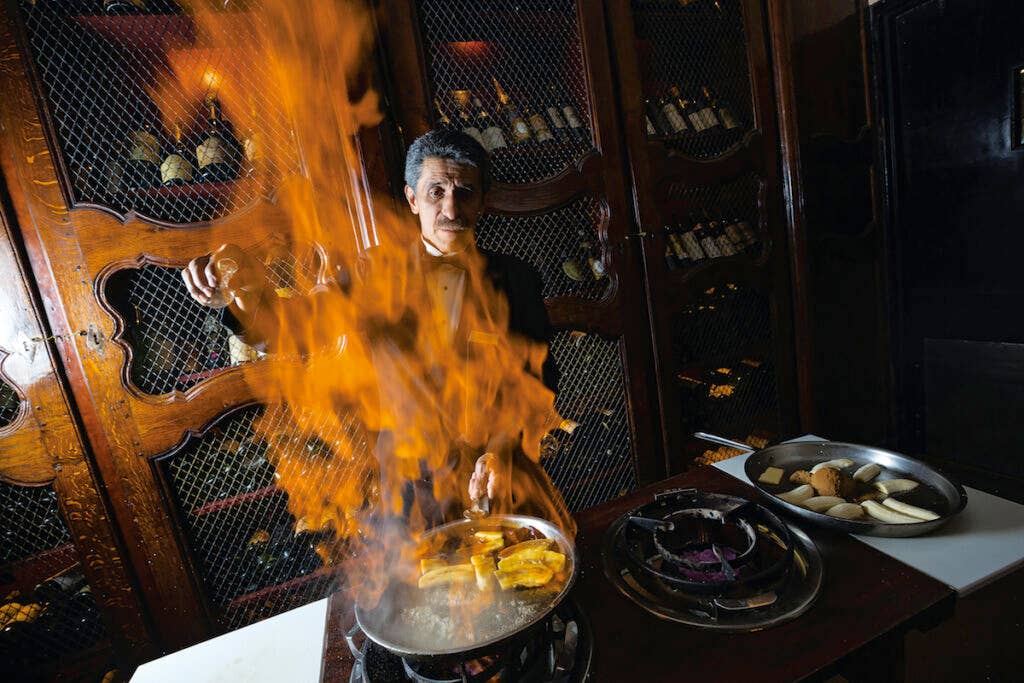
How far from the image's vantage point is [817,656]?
0.95 metres

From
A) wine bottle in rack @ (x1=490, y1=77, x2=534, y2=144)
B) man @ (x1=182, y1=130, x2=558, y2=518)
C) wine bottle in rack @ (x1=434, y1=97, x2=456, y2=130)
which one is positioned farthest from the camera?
wine bottle in rack @ (x1=490, y1=77, x2=534, y2=144)

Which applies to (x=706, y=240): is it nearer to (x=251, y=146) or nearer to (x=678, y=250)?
(x=678, y=250)

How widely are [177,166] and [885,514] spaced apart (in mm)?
3446

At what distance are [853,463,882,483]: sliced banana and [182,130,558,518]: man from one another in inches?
46.5

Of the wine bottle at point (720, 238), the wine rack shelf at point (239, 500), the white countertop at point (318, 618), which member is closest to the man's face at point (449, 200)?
the white countertop at point (318, 618)

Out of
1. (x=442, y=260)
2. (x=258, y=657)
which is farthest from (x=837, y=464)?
(x=258, y=657)

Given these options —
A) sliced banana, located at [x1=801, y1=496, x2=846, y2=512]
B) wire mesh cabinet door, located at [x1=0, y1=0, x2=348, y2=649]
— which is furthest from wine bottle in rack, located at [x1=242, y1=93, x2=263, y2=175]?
sliced banana, located at [x1=801, y1=496, x2=846, y2=512]

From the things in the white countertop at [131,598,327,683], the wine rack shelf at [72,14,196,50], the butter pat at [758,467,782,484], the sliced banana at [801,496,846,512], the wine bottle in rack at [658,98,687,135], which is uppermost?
the wine rack shelf at [72,14,196,50]

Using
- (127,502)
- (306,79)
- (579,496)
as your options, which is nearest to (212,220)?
(306,79)

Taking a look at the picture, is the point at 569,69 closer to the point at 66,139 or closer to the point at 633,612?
the point at 66,139

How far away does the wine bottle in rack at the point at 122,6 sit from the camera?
2.37 metres

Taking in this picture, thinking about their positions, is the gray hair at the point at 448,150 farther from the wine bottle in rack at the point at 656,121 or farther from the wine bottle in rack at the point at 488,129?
the wine bottle in rack at the point at 656,121

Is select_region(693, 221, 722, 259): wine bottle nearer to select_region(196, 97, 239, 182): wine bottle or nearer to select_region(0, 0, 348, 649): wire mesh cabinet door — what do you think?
select_region(0, 0, 348, 649): wire mesh cabinet door

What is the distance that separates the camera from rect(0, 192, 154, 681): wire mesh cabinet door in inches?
90.6
